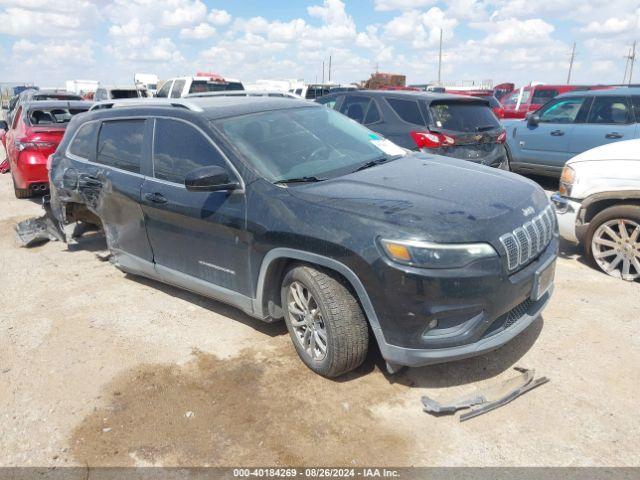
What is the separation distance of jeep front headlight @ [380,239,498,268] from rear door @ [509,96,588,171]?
21.0 feet

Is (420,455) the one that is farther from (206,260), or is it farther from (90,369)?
(90,369)

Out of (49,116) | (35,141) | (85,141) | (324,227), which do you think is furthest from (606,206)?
(49,116)

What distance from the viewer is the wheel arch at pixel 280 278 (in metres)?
2.96

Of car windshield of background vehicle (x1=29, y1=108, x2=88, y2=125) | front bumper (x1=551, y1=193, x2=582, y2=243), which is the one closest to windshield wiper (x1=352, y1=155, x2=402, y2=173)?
front bumper (x1=551, y1=193, x2=582, y2=243)

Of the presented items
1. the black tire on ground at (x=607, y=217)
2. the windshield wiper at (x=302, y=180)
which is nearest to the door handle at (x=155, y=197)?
the windshield wiper at (x=302, y=180)

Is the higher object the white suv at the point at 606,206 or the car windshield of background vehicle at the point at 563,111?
the car windshield of background vehicle at the point at 563,111

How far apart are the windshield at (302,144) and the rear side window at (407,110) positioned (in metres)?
2.62

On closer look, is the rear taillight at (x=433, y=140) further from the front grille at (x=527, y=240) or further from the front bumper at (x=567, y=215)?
the front grille at (x=527, y=240)

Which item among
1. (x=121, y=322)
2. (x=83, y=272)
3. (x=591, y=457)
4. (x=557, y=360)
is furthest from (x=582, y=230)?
(x=83, y=272)

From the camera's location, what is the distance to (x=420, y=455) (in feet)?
8.82

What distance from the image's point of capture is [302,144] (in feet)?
12.7

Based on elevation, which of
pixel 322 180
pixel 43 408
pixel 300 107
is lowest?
pixel 43 408

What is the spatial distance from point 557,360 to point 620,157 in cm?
237

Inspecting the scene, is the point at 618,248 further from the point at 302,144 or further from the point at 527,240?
the point at 302,144
